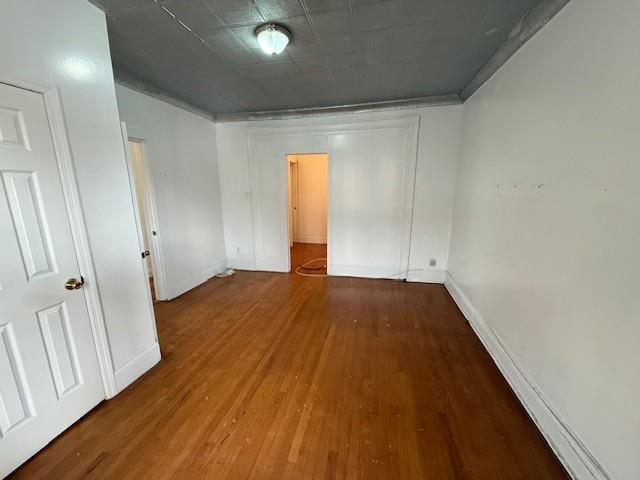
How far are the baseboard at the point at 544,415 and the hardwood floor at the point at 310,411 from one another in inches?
2.4

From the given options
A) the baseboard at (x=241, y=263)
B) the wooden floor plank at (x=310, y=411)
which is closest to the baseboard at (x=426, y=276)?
the wooden floor plank at (x=310, y=411)

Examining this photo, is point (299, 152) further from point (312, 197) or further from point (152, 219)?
point (312, 197)

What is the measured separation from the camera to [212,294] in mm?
3559

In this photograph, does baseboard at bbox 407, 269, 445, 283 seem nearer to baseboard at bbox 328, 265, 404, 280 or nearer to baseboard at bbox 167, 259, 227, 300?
baseboard at bbox 328, 265, 404, 280

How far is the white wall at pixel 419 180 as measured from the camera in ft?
11.6

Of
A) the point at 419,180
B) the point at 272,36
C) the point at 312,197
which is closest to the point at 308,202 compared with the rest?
the point at 312,197

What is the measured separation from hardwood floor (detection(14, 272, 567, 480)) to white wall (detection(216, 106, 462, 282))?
1.33 meters

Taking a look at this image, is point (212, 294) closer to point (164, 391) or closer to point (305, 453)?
point (164, 391)

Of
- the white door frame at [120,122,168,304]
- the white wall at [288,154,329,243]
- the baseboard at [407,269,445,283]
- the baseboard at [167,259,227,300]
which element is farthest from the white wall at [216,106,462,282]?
the white wall at [288,154,329,243]

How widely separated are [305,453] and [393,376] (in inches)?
35.7

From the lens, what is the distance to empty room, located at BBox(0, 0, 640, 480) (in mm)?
1240

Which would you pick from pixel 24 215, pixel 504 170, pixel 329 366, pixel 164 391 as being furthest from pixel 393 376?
pixel 24 215

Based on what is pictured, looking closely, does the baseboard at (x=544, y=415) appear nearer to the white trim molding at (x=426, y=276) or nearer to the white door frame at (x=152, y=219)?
the white trim molding at (x=426, y=276)

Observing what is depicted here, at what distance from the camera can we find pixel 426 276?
3.94 m
